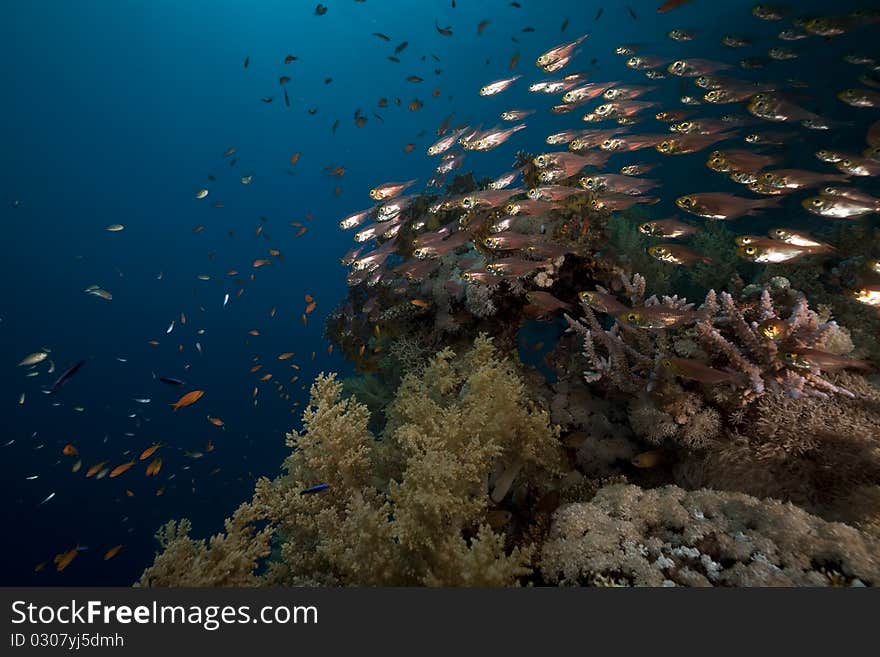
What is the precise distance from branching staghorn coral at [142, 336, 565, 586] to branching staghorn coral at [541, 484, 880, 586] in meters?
0.44

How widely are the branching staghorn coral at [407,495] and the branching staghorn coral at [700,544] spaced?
437mm

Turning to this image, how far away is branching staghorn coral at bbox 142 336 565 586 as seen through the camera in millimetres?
2893

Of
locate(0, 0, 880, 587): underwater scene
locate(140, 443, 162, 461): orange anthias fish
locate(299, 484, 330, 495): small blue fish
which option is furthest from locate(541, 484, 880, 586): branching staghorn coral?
locate(140, 443, 162, 461): orange anthias fish

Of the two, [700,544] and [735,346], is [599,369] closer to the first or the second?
[735,346]

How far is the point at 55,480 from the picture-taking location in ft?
125

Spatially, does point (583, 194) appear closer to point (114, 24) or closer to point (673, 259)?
point (673, 259)

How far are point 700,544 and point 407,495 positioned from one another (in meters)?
2.05

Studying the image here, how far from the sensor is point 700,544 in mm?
2688

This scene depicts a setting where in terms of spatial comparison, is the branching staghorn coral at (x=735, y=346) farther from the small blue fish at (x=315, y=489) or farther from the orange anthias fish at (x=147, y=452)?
the orange anthias fish at (x=147, y=452)

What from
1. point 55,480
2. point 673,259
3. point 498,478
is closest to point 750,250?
point 673,259

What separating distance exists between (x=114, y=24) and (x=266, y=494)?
8008 cm

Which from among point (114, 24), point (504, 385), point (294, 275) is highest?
point (114, 24)

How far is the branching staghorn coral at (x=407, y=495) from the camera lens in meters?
2.89

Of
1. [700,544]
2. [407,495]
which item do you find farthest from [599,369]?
[407,495]
